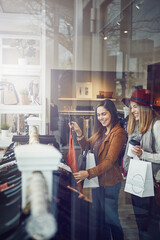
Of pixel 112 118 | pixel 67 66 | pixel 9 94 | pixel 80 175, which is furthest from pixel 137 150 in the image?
pixel 9 94

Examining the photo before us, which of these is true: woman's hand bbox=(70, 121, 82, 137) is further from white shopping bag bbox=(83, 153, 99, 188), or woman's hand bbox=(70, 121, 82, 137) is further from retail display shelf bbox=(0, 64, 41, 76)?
retail display shelf bbox=(0, 64, 41, 76)

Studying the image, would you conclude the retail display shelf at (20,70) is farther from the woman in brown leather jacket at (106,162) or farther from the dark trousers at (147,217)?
the dark trousers at (147,217)

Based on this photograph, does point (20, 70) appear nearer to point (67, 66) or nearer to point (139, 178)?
point (67, 66)

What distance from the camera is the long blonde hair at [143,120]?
1.50 metres

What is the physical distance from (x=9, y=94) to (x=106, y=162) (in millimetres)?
604

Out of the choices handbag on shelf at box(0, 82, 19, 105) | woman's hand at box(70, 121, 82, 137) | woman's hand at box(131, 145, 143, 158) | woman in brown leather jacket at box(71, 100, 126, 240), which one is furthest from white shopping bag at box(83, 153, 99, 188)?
handbag on shelf at box(0, 82, 19, 105)

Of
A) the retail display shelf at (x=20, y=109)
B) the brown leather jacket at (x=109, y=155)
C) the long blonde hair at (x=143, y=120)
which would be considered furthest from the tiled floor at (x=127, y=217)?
the retail display shelf at (x=20, y=109)

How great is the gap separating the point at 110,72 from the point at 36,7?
50cm

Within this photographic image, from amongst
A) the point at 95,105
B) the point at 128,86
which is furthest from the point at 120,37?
the point at 95,105

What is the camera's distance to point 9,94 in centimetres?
134

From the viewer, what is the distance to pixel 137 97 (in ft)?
4.98

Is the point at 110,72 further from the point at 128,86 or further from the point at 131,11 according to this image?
the point at 131,11

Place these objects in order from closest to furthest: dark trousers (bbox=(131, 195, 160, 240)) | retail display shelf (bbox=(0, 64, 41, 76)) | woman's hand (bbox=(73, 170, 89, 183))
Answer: retail display shelf (bbox=(0, 64, 41, 76)) → woman's hand (bbox=(73, 170, 89, 183)) → dark trousers (bbox=(131, 195, 160, 240))

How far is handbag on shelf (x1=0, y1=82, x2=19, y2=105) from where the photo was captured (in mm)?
1327
